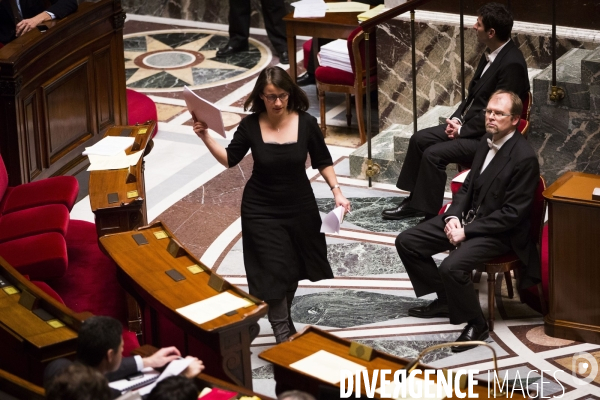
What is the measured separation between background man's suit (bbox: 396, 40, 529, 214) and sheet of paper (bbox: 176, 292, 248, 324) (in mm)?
2444

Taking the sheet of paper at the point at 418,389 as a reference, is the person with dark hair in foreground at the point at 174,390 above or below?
above

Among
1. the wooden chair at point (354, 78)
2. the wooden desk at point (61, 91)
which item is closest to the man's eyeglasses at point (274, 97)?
the wooden desk at point (61, 91)

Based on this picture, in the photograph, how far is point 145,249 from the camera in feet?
15.8

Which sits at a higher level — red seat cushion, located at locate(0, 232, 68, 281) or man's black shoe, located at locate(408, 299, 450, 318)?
red seat cushion, located at locate(0, 232, 68, 281)

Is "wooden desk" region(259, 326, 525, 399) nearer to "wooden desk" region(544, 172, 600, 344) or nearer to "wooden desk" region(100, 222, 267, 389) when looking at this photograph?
"wooden desk" region(100, 222, 267, 389)

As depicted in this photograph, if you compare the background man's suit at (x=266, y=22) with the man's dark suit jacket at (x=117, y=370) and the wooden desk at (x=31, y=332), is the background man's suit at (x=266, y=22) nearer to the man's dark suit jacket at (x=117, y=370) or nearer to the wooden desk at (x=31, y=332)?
the wooden desk at (x=31, y=332)

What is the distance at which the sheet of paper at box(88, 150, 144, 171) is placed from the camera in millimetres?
5695

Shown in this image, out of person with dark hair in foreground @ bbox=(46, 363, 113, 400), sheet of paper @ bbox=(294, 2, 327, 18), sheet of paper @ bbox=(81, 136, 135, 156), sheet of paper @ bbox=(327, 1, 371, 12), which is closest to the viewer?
person with dark hair in foreground @ bbox=(46, 363, 113, 400)

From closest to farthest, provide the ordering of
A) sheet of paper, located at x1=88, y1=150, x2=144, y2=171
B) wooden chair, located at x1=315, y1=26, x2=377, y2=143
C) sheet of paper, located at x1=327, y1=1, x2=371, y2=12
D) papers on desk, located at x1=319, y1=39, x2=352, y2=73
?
sheet of paper, located at x1=88, y1=150, x2=144, y2=171 → wooden chair, located at x1=315, y1=26, x2=377, y2=143 → papers on desk, located at x1=319, y1=39, x2=352, y2=73 → sheet of paper, located at x1=327, y1=1, x2=371, y2=12

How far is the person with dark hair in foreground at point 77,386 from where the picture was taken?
10.1ft

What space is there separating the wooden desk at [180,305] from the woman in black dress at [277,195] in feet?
1.53

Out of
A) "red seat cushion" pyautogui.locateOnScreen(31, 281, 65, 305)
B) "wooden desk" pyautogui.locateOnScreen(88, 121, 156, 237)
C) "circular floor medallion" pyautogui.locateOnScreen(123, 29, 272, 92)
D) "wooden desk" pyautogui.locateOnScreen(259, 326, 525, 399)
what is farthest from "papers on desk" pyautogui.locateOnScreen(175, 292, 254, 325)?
"circular floor medallion" pyautogui.locateOnScreen(123, 29, 272, 92)

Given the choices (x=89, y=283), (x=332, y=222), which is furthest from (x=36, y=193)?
(x=332, y=222)

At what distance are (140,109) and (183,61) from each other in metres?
2.00
